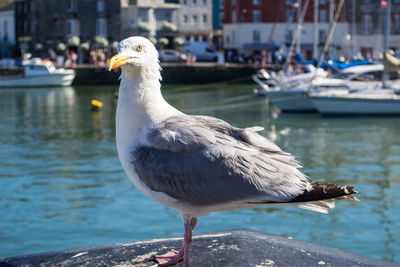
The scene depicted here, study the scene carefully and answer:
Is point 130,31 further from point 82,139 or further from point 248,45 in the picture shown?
point 82,139

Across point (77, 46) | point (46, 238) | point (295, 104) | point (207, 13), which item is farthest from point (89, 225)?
point (207, 13)

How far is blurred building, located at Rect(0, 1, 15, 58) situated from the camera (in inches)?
3314

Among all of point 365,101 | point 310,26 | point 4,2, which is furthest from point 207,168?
point 4,2

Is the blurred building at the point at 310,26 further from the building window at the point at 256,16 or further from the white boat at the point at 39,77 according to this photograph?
the white boat at the point at 39,77

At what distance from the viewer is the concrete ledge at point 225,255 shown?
176 inches

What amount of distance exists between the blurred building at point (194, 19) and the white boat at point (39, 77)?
27.5 m

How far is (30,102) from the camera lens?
144 ft

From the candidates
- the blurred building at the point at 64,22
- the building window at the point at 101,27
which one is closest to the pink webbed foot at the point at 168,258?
the building window at the point at 101,27

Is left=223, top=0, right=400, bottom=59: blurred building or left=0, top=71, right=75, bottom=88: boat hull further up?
left=223, top=0, right=400, bottom=59: blurred building

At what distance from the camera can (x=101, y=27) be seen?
256ft

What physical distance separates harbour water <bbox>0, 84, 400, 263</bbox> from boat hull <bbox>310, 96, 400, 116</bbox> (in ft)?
1.42

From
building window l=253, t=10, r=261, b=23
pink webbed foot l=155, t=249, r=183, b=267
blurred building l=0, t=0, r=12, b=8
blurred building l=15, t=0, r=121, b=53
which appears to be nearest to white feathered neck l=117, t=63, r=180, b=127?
pink webbed foot l=155, t=249, r=183, b=267

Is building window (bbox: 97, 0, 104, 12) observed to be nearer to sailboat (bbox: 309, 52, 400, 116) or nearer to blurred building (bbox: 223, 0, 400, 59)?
blurred building (bbox: 223, 0, 400, 59)

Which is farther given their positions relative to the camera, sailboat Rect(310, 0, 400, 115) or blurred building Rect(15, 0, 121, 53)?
blurred building Rect(15, 0, 121, 53)
